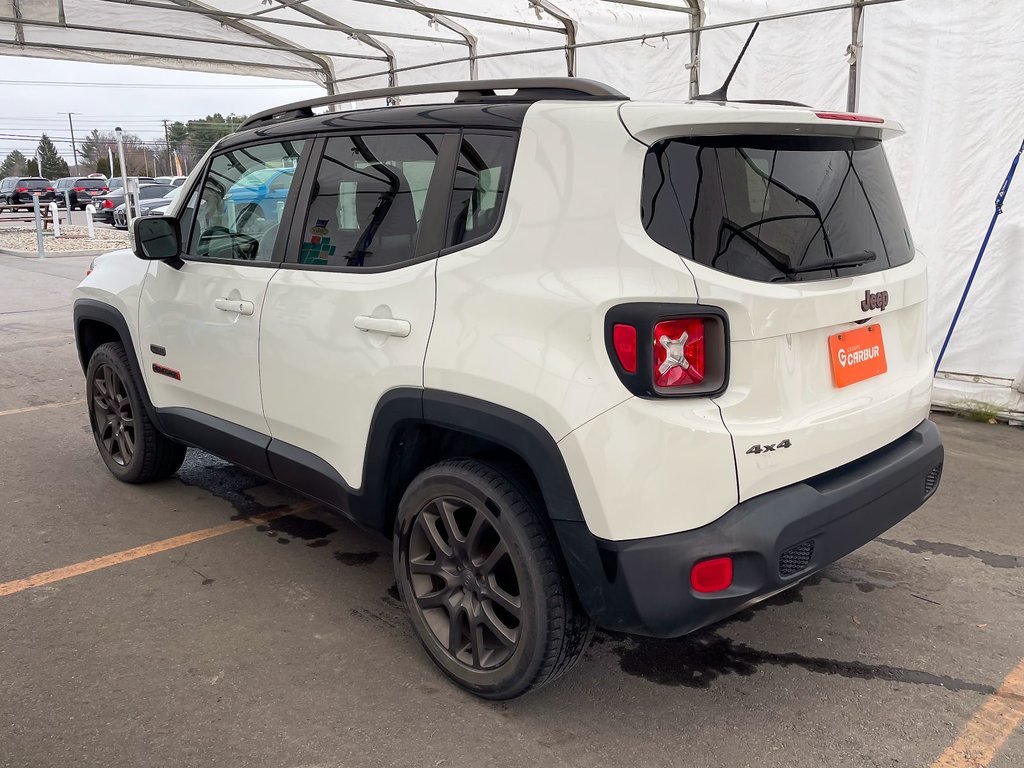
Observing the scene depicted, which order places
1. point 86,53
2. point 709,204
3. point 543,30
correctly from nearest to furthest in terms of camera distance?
point 709,204, point 543,30, point 86,53

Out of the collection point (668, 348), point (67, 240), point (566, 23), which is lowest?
point (67, 240)

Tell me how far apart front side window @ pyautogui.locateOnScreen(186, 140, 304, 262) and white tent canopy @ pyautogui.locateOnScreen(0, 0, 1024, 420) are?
13.8 feet

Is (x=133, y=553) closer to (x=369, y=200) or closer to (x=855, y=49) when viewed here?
(x=369, y=200)

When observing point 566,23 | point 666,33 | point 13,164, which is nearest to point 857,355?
point 666,33

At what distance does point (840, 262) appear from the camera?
246 cm

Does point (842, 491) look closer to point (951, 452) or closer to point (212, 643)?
point (212, 643)

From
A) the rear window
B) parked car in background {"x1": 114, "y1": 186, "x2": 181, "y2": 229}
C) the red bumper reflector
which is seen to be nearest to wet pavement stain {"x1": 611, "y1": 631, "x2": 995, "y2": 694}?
the red bumper reflector

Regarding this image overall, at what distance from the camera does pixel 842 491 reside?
241 centimetres

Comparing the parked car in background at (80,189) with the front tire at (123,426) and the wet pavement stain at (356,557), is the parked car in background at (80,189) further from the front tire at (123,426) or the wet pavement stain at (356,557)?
the wet pavement stain at (356,557)

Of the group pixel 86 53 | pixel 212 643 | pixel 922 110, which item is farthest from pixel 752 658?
pixel 86 53

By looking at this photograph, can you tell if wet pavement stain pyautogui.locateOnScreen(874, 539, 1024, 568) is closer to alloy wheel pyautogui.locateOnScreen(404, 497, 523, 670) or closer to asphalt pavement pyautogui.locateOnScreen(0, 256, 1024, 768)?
asphalt pavement pyautogui.locateOnScreen(0, 256, 1024, 768)

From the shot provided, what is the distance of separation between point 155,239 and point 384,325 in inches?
62.7

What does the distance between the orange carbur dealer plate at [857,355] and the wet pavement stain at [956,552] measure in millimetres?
1462

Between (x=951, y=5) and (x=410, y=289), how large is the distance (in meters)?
5.28
